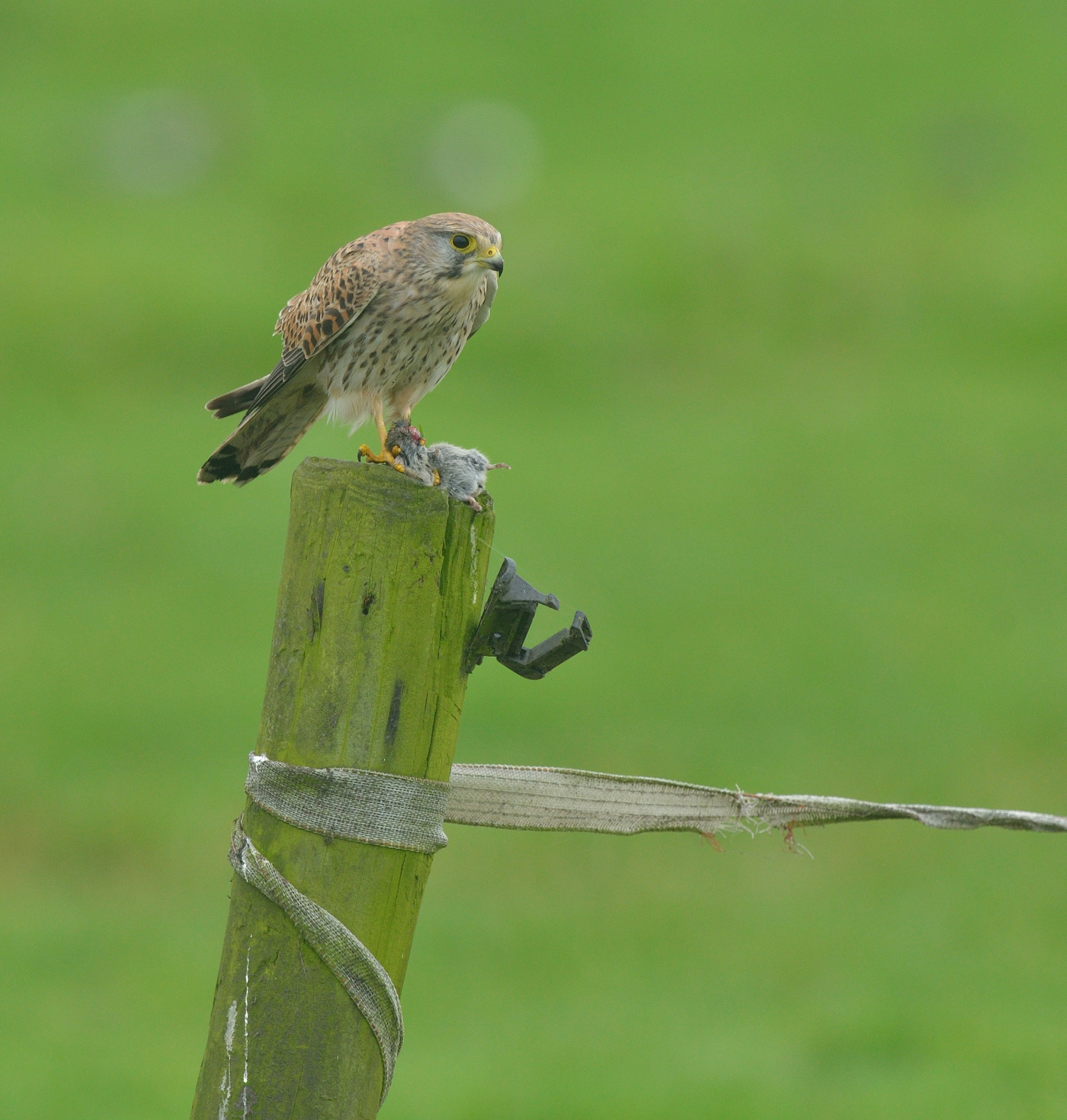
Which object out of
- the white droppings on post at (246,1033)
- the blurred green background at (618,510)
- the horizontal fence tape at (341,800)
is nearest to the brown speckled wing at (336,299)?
the horizontal fence tape at (341,800)

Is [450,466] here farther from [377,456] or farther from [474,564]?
[474,564]

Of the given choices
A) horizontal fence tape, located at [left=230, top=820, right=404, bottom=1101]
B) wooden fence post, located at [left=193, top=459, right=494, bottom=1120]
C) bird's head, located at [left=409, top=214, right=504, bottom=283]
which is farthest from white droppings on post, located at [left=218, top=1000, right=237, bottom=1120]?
bird's head, located at [left=409, top=214, right=504, bottom=283]

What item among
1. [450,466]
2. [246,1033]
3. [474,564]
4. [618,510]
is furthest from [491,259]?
[618,510]

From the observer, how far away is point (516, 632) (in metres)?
2.75

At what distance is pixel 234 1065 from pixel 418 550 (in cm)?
90

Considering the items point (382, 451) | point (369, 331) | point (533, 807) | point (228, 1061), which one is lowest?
point (228, 1061)

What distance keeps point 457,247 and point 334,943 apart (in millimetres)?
2184

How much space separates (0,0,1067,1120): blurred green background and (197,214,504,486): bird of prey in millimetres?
2828

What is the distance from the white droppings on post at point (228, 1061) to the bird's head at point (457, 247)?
7.20 feet

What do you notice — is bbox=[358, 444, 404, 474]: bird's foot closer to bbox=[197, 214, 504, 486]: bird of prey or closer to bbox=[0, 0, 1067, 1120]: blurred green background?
bbox=[197, 214, 504, 486]: bird of prey

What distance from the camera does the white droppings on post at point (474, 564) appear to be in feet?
8.99

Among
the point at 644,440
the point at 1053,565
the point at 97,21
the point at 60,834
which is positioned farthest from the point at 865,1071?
the point at 97,21

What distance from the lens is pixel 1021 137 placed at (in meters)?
23.1

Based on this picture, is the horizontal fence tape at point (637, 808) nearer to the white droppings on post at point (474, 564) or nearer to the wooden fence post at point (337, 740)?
the wooden fence post at point (337, 740)
